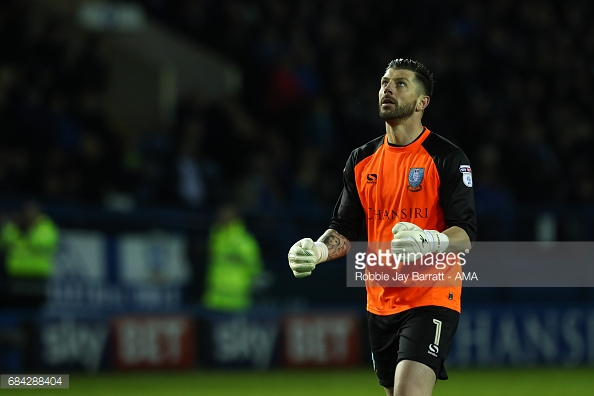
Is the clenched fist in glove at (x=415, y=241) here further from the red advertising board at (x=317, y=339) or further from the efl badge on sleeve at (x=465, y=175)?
the red advertising board at (x=317, y=339)

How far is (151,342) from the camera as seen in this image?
537 inches

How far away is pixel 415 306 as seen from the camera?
6.07 meters

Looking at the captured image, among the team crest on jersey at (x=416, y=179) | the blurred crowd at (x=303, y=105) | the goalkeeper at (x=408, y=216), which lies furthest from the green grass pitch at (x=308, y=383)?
the team crest on jersey at (x=416, y=179)

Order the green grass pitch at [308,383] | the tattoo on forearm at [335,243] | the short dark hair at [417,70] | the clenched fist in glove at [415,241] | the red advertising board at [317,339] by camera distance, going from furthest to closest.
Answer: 1. the red advertising board at [317,339]
2. the green grass pitch at [308,383]
3. the tattoo on forearm at [335,243]
4. the short dark hair at [417,70]
5. the clenched fist in glove at [415,241]

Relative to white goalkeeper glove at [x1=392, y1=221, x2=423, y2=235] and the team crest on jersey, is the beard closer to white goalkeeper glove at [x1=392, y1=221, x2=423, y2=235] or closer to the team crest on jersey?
the team crest on jersey

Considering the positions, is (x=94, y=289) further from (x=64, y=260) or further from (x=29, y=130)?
(x=29, y=130)

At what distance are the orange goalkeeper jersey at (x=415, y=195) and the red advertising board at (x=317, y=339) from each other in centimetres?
794

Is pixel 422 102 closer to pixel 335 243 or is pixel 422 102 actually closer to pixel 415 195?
pixel 415 195

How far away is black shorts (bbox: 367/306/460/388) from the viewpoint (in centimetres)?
592

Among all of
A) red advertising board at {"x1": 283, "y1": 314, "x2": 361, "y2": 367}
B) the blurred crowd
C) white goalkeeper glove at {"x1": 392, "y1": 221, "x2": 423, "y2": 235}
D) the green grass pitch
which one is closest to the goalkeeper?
white goalkeeper glove at {"x1": 392, "y1": 221, "x2": 423, "y2": 235}

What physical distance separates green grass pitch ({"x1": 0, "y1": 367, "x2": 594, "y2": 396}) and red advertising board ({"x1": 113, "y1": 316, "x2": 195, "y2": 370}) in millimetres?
173

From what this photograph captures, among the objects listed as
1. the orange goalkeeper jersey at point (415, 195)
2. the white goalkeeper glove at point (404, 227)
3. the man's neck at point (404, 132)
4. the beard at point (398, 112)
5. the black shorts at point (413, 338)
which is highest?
the beard at point (398, 112)

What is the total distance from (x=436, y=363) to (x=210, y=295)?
8.62m

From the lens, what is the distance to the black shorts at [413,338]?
19.4 ft
